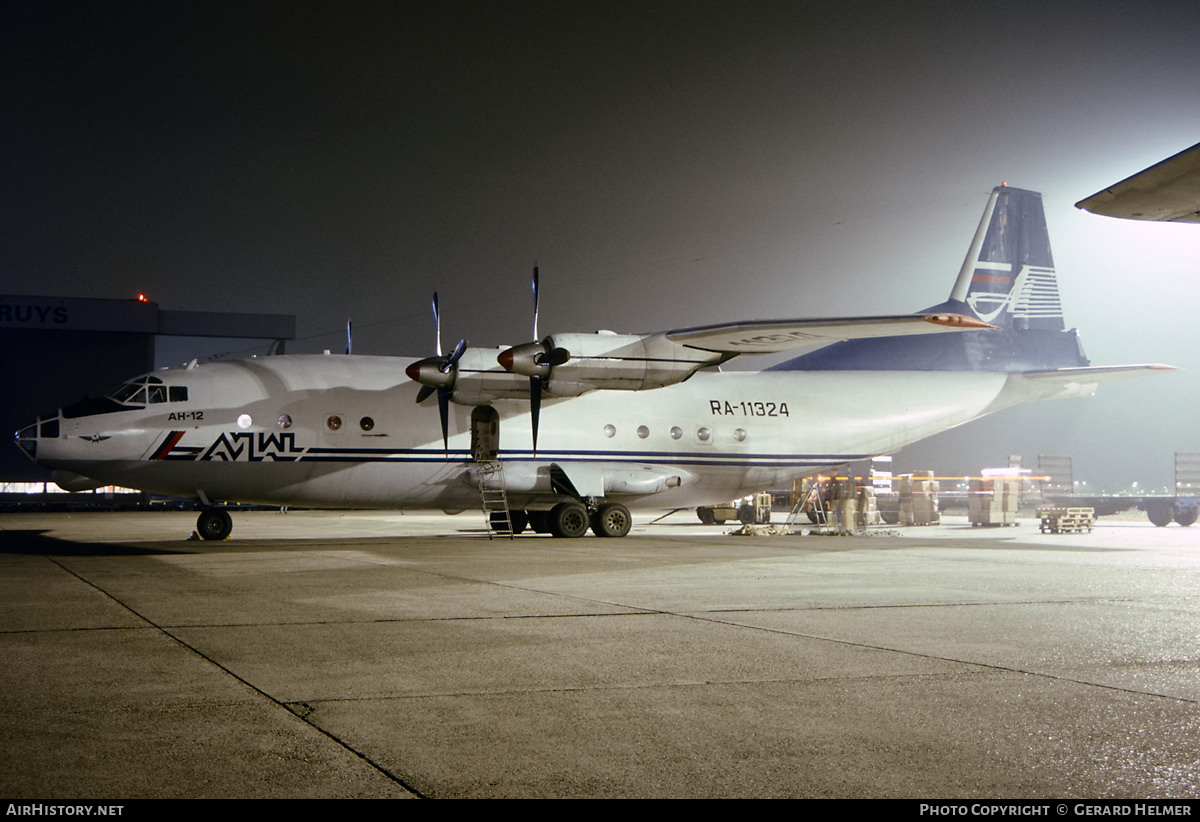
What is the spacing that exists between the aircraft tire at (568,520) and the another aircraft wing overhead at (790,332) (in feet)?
15.0

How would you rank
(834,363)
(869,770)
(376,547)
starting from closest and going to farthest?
(869,770) → (376,547) → (834,363)

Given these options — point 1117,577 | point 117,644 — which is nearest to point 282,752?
point 117,644

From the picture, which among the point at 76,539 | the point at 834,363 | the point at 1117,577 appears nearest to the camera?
the point at 1117,577

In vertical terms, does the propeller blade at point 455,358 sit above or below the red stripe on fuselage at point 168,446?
above

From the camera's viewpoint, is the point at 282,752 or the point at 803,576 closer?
the point at 282,752

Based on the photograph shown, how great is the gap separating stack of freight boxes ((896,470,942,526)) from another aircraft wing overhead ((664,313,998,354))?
14733 millimetres

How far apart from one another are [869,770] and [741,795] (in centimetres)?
Answer: 62

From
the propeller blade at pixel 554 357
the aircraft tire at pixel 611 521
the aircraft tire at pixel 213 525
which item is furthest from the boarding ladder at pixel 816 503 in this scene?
the aircraft tire at pixel 213 525

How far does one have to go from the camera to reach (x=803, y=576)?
1201 centimetres

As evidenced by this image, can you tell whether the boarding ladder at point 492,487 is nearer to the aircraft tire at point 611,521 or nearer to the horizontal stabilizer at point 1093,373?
the aircraft tire at point 611,521

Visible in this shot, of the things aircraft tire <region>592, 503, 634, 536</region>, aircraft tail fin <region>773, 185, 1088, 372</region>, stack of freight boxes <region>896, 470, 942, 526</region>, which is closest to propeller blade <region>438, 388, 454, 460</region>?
aircraft tire <region>592, 503, 634, 536</region>

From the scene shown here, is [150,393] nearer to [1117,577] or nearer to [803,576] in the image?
[803,576]

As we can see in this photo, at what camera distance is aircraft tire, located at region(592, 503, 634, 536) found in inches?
867

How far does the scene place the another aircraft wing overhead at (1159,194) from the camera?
16.7 ft
